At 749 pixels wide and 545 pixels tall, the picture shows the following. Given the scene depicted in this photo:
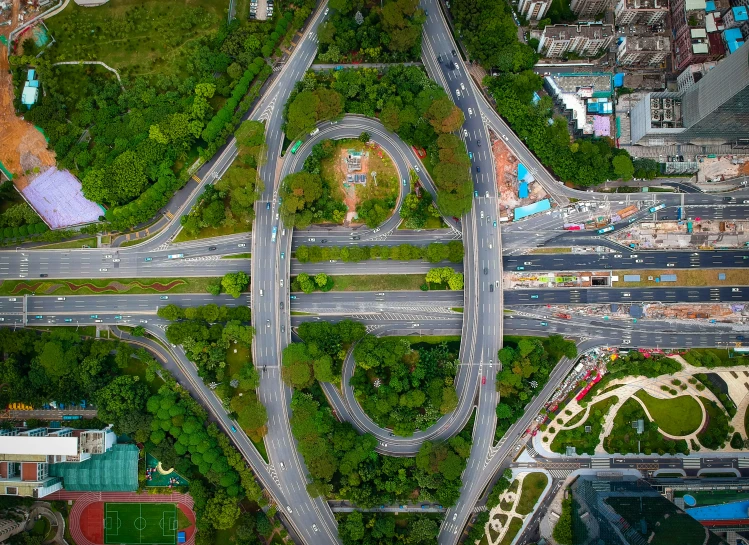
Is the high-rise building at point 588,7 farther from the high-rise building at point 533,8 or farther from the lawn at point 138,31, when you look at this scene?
the lawn at point 138,31

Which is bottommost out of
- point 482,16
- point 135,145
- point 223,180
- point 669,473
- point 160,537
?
point 160,537

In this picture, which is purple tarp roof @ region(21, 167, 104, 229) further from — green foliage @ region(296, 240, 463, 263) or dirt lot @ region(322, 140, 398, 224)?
dirt lot @ region(322, 140, 398, 224)

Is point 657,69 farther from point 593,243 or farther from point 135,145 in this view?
point 135,145

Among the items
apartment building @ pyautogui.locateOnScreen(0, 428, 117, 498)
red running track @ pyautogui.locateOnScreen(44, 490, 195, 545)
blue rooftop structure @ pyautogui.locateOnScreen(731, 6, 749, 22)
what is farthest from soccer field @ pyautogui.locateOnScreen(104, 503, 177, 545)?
blue rooftop structure @ pyautogui.locateOnScreen(731, 6, 749, 22)

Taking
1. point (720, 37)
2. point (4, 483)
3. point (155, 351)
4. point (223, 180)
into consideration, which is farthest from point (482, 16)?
point (4, 483)

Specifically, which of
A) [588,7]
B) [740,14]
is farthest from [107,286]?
[740,14]
